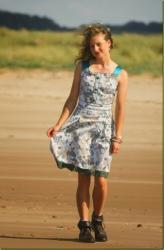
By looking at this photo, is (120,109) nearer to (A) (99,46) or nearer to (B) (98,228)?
(A) (99,46)

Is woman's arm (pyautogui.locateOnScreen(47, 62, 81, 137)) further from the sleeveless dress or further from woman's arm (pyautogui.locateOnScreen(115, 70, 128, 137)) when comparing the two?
woman's arm (pyautogui.locateOnScreen(115, 70, 128, 137))

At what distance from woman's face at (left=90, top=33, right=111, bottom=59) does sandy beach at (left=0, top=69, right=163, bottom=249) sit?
135 centimetres

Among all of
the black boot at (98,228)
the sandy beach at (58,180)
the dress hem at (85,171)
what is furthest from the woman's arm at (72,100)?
the sandy beach at (58,180)

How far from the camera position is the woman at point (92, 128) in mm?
7754

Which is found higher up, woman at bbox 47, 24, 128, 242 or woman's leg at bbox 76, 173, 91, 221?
woman at bbox 47, 24, 128, 242

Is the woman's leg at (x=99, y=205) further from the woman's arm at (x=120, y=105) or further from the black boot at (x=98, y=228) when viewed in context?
the woman's arm at (x=120, y=105)

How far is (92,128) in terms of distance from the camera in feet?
25.4

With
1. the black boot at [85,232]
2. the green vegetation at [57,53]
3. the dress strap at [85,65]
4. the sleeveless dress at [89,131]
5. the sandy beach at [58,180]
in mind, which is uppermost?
the dress strap at [85,65]

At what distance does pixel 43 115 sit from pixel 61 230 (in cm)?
1083

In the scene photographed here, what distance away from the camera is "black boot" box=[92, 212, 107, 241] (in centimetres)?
777

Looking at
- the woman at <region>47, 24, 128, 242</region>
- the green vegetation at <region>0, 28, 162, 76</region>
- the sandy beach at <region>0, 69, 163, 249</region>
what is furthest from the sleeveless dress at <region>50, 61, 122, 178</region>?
the green vegetation at <region>0, 28, 162, 76</region>

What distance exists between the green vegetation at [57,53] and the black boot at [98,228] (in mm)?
16297

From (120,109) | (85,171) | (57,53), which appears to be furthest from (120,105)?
(57,53)

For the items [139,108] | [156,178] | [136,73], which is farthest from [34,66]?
[156,178]
